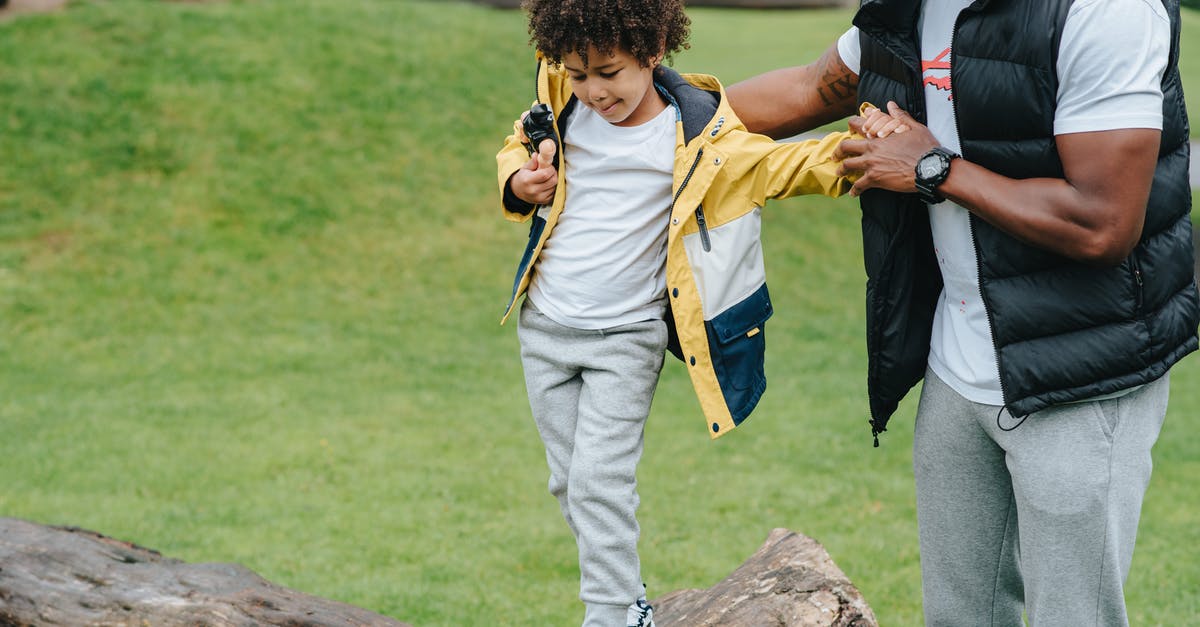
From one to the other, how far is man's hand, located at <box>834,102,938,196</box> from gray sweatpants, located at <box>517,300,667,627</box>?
609mm

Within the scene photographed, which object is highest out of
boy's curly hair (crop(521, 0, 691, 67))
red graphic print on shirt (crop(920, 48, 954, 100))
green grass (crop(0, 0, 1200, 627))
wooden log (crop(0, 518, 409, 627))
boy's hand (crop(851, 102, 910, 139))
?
boy's curly hair (crop(521, 0, 691, 67))

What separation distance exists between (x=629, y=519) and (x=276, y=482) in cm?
338

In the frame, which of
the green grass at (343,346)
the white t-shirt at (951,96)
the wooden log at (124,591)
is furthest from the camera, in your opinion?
the green grass at (343,346)

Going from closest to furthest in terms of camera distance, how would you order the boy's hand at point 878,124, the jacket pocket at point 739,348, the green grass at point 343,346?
the boy's hand at point 878,124 → the jacket pocket at point 739,348 → the green grass at point 343,346

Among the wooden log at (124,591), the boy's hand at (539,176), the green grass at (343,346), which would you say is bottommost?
the green grass at (343,346)

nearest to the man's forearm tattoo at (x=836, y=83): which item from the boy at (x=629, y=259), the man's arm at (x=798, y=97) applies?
the man's arm at (x=798, y=97)

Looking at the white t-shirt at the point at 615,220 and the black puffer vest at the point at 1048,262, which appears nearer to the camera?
the black puffer vest at the point at 1048,262

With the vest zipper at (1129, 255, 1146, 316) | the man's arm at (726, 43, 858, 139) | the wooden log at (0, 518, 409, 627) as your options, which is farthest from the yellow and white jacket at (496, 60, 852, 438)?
the wooden log at (0, 518, 409, 627)

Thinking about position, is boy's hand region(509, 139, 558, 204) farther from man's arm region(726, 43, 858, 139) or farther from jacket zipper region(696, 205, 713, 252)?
man's arm region(726, 43, 858, 139)

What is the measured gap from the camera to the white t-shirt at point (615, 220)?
2.85 meters

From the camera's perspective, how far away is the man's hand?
2471mm

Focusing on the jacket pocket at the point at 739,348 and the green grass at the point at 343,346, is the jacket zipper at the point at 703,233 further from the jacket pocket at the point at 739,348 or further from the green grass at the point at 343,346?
the green grass at the point at 343,346

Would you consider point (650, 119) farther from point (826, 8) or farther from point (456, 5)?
point (826, 8)

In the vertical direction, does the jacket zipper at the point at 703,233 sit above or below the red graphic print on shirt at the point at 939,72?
below
